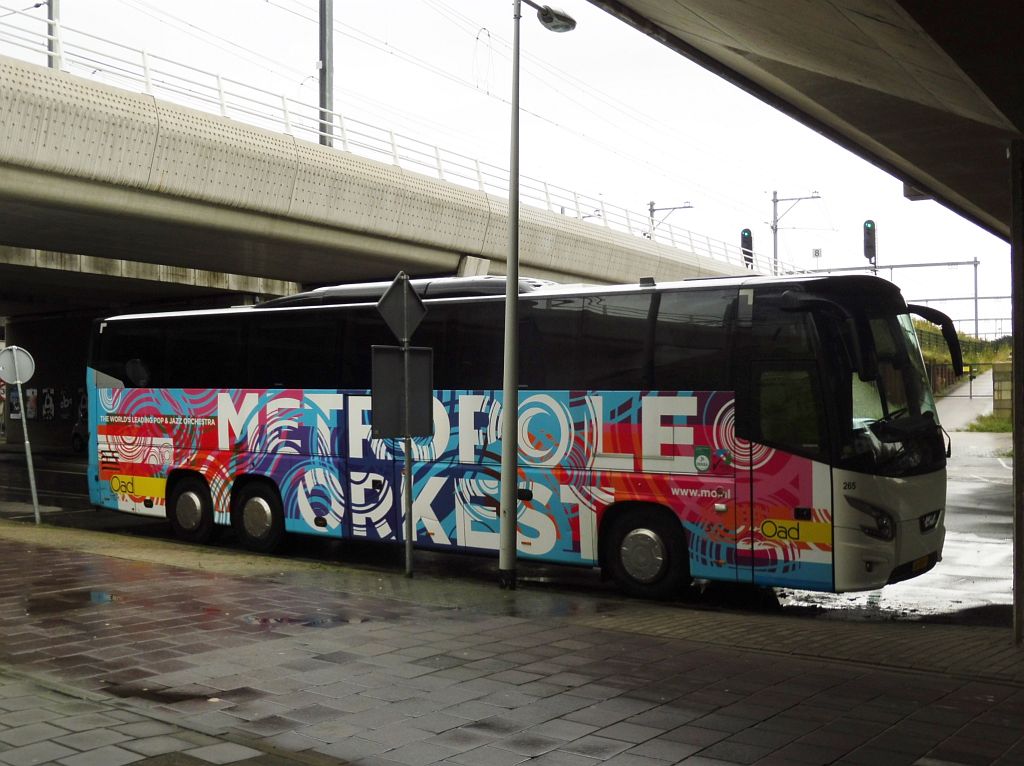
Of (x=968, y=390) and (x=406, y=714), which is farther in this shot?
(x=968, y=390)

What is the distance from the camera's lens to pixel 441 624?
891 centimetres

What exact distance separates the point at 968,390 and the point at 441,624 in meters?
51.2

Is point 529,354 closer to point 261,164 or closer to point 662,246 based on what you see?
point 261,164

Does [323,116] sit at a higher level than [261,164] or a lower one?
higher

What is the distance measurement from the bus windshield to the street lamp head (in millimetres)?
4355

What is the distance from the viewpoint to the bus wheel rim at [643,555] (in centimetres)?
1102

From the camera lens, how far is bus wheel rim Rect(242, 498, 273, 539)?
14359mm

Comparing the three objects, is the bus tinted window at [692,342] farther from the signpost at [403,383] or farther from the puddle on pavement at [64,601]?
the puddle on pavement at [64,601]

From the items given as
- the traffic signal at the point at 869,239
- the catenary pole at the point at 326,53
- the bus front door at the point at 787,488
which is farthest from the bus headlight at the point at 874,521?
the catenary pole at the point at 326,53

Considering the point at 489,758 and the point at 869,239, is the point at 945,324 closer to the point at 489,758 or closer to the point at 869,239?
the point at 489,758

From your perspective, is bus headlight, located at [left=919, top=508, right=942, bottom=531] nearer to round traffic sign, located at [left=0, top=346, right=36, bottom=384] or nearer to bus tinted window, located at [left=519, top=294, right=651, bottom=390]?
bus tinted window, located at [left=519, top=294, right=651, bottom=390]

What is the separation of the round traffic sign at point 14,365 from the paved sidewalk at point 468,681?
7.66 m

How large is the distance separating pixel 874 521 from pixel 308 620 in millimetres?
4961

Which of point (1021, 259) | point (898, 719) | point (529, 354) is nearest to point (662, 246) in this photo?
point (529, 354)
